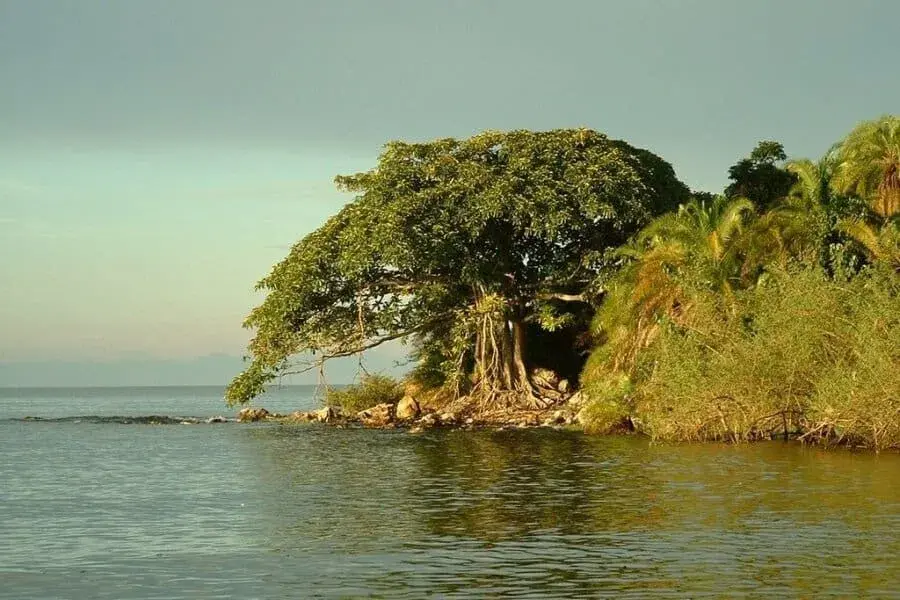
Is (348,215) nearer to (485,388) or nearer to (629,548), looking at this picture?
(485,388)

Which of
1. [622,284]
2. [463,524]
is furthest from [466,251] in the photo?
[463,524]

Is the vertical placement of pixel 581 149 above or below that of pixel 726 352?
above

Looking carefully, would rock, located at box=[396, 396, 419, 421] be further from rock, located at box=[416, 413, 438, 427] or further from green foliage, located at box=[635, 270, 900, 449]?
green foliage, located at box=[635, 270, 900, 449]

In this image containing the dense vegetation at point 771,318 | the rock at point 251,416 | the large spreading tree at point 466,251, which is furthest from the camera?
the rock at point 251,416

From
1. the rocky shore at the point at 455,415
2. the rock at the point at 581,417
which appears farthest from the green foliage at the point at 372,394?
the rock at the point at 581,417

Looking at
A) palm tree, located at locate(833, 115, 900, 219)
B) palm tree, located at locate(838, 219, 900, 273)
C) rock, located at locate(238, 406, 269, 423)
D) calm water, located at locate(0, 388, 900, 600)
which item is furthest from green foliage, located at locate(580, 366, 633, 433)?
rock, located at locate(238, 406, 269, 423)

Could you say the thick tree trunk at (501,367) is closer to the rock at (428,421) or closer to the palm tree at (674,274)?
the rock at (428,421)

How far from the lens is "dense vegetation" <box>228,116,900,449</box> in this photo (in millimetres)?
32188

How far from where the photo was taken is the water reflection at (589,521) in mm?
15664

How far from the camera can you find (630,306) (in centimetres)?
3919

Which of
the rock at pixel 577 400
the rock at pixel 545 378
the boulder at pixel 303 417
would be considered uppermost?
the rock at pixel 545 378

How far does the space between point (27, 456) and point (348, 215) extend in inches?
604

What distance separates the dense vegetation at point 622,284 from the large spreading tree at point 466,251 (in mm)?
92

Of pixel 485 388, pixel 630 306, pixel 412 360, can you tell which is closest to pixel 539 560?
pixel 630 306
